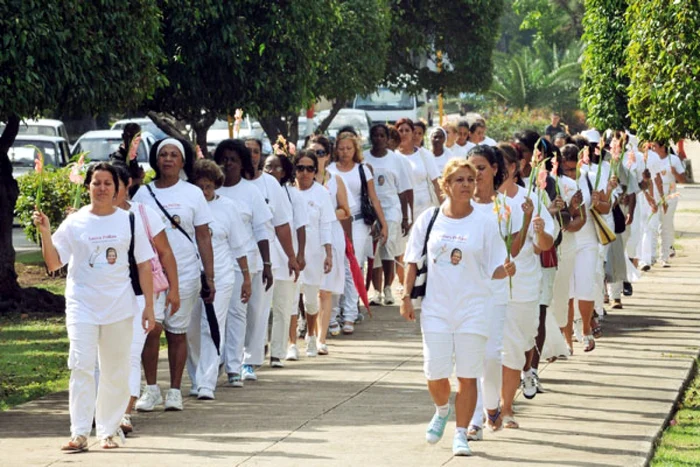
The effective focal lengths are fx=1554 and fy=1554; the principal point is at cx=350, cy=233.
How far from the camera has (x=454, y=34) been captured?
3133cm

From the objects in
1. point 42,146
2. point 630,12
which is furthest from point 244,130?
point 630,12

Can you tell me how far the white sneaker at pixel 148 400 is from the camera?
34.5 ft

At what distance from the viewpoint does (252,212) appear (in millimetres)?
11688

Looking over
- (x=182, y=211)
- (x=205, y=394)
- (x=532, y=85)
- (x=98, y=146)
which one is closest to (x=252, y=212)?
(x=182, y=211)

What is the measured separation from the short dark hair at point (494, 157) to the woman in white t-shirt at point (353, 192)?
5063 millimetres

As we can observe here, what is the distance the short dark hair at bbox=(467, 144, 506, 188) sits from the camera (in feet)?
31.2

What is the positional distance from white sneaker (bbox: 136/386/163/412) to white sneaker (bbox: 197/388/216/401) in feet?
1.43

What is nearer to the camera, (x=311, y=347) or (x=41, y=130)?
(x=311, y=347)

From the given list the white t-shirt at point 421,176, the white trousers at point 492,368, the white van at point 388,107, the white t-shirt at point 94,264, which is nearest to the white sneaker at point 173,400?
the white t-shirt at point 94,264

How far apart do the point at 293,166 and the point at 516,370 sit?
13.1ft

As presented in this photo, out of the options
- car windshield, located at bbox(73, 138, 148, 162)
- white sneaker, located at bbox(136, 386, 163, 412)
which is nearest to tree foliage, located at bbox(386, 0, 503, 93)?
car windshield, located at bbox(73, 138, 148, 162)

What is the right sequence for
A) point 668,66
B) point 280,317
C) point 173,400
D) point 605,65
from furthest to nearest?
point 605,65, point 668,66, point 280,317, point 173,400

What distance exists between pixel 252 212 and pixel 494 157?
2.68 m

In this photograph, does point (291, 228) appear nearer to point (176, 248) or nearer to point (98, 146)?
point (176, 248)
